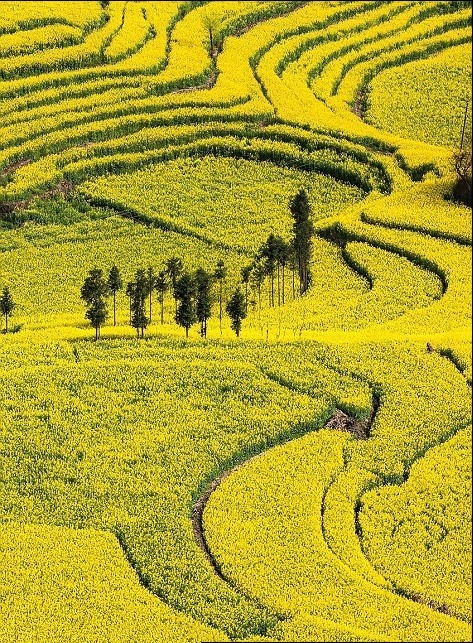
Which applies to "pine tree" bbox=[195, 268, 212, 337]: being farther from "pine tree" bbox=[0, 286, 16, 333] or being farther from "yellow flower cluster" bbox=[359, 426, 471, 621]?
"yellow flower cluster" bbox=[359, 426, 471, 621]

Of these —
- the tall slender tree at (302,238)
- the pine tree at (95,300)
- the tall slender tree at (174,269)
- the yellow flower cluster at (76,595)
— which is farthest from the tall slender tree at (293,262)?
the yellow flower cluster at (76,595)

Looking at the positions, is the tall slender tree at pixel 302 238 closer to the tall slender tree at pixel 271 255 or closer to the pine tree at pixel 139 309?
the tall slender tree at pixel 271 255

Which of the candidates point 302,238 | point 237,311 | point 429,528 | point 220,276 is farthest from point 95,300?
point 429,528

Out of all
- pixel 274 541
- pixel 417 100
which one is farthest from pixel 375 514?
pixel 417 100

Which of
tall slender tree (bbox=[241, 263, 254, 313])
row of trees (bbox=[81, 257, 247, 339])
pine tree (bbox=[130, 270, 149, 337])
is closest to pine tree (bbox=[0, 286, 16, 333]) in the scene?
row of trees (bbox=[81, 257, 247, 339])

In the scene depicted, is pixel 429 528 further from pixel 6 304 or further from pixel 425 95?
pixel 425 95

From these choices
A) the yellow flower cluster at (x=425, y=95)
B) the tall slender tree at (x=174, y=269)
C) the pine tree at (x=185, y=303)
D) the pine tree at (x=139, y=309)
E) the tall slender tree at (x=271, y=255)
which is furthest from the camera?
the yellow flower cluster at (x=425, y=95)

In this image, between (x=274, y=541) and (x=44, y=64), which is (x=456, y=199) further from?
(x=274, y=541)

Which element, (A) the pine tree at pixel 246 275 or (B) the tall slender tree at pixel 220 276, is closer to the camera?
(B) the tall slender tree at pixel 220 276
